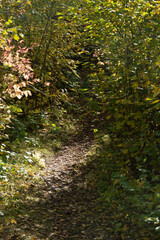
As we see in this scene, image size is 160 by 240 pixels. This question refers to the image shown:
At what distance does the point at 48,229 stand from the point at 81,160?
2.67 metres

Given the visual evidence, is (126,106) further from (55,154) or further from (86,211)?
(55,154)

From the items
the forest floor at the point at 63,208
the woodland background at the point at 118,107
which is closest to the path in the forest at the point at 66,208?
the forest floor at the point at 63,208

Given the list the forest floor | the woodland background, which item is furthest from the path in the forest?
the woodland background

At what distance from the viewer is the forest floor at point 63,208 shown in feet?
12.3

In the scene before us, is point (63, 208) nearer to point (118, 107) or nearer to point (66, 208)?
point (66, 208)

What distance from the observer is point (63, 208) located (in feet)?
15.0

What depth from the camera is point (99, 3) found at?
4562mm

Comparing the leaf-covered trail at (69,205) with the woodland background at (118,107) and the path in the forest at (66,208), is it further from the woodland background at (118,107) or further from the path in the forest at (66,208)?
the woodland background at (118,107)

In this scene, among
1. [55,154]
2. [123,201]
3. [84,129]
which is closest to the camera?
[123,201]

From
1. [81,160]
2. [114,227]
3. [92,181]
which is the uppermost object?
[81,160]

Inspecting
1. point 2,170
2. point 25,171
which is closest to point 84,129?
point 25,171

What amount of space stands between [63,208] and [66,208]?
50 millimetres

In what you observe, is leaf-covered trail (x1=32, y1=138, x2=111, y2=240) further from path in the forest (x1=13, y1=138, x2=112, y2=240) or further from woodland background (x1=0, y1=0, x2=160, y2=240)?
woodland background (x1=0, y1=0, x2=160, y2=240)

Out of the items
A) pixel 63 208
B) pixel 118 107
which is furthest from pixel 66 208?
pixel 118 107
